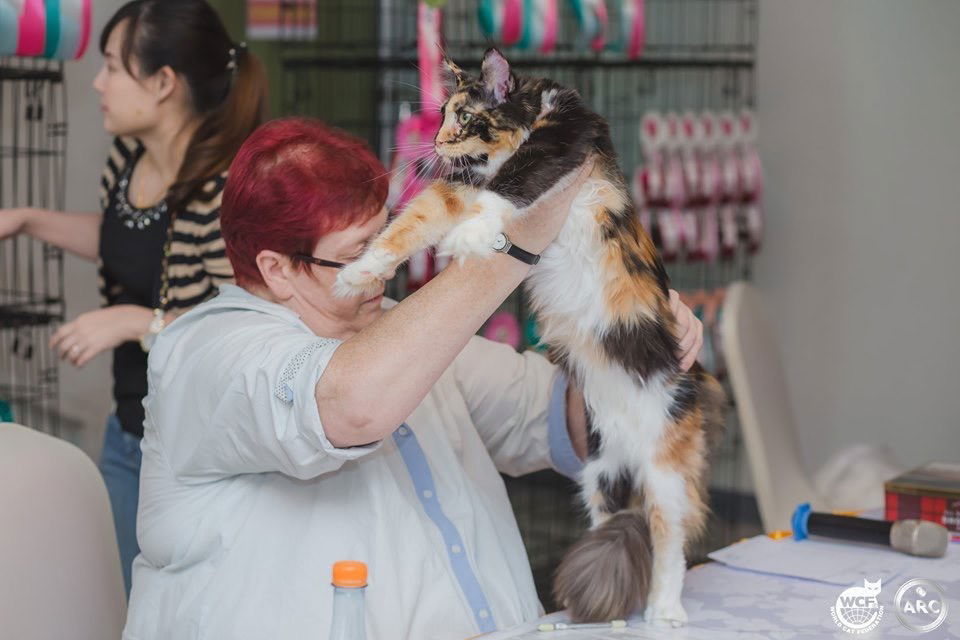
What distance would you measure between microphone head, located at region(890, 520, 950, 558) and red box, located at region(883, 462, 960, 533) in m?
0.13

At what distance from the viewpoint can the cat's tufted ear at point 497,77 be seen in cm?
134

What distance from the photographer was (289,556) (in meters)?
1.37

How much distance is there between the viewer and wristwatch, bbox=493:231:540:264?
1.24 meters

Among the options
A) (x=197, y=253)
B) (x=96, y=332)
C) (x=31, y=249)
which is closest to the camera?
(x=96, y=332)

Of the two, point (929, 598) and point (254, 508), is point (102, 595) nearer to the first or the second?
point (254, 508)

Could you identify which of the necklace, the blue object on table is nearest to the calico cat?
the blue object on table

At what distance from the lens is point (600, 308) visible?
4.36ft

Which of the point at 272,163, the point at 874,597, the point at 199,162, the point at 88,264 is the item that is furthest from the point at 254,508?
the point at 88,264

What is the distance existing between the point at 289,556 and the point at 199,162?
38.1 inches

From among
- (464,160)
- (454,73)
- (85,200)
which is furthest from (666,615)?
(85,200)

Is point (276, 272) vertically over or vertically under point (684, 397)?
over

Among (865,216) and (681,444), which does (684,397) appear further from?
(865,216)

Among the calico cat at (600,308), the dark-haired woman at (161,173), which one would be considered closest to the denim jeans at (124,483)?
the dark-haired woman at (161,173)

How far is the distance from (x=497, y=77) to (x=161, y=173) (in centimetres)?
110
